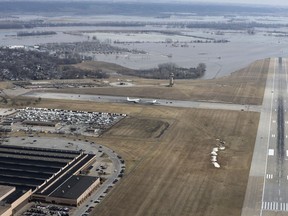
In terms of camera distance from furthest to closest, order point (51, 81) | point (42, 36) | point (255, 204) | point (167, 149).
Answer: point (42, 36) → point (51, 81) → point (167, 149) → point (255, 204)

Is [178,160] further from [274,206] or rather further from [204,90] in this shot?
[204,90]

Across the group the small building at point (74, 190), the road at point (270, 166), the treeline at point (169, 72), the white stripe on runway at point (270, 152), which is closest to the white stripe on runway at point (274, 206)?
the road at point (270, 166)

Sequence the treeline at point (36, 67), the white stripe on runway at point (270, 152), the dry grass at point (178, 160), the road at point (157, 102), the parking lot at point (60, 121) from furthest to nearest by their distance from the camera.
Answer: the treeline at point (36, 67) → the road at point (157, 102) → the parking lot at point (60, 121) → the white stripe on runway at point (270, 152) → the dry grass at point (178, 160)

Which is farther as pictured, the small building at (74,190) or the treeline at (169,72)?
the treeline at (169,72)

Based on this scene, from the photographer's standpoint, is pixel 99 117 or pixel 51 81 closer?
pixel 99 117

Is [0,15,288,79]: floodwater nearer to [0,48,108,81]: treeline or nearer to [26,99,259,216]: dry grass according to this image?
[0,48,108,81]: treeline

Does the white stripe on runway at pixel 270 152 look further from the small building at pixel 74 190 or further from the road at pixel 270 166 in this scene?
the small building at pixel 74 190

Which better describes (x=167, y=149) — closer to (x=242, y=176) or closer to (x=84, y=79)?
(x=242, y=176)

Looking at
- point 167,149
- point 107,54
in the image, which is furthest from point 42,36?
point 167,149
